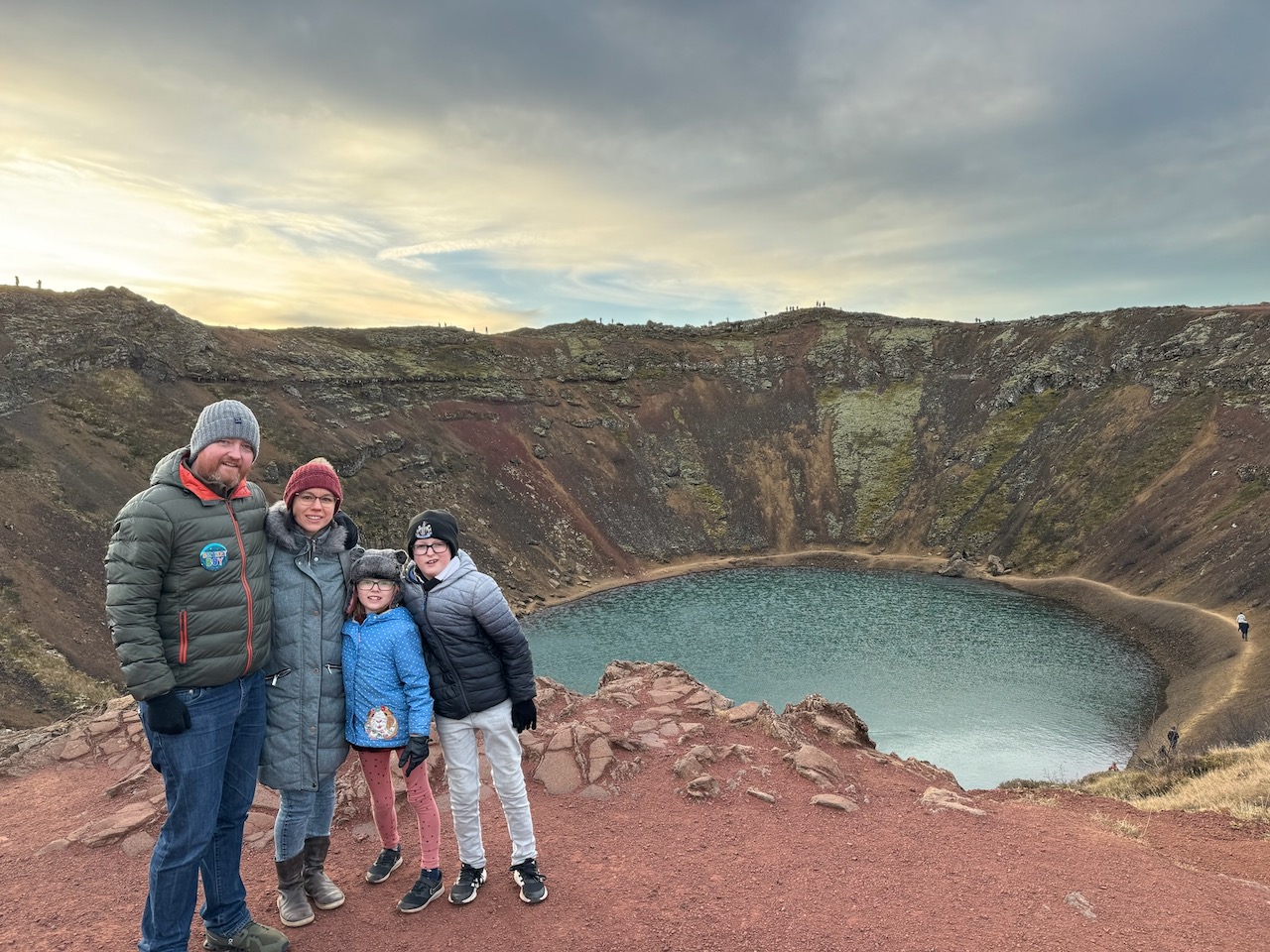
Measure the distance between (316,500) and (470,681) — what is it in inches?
86.4

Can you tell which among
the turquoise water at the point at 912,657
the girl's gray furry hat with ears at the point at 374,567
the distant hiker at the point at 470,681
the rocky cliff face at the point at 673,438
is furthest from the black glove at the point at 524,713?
the rocky cliff face at the point at 673,438

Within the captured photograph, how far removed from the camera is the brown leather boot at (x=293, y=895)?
6.27 metres

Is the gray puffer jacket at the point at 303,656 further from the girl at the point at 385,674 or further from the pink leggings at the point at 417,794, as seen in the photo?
the pink leggings at the point at 417,794

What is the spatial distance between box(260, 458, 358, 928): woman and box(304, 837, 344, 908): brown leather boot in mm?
143

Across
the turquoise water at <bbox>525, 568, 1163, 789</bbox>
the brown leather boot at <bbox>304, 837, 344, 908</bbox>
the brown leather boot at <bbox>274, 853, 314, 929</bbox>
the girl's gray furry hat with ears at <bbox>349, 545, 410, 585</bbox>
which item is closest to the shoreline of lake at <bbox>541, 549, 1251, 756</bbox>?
the turquoise water at <bbox>525, 568, 1163, 789</bbox>

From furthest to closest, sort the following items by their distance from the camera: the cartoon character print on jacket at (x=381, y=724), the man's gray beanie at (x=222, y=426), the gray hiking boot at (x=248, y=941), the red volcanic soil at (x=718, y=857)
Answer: the red volcanic soil at (x=718, y=857) < the cartoon character print on jacket at (x=381, y=724) < the gray hiking boot at (x=248, y=941) < the man's gray beanie at (x=222, y=426)

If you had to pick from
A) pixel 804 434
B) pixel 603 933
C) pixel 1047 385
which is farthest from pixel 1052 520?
pixel 603 933

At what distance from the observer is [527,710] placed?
6660mm

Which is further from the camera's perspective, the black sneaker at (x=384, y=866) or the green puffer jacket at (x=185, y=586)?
the black sneaker at (x=384, y=866)

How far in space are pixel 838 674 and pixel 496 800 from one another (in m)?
28.1

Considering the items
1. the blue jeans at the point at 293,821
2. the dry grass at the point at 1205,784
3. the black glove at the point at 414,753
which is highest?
the black glove at the point at 414,753

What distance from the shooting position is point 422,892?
651cm

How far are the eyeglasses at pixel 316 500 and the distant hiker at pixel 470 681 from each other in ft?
2.44

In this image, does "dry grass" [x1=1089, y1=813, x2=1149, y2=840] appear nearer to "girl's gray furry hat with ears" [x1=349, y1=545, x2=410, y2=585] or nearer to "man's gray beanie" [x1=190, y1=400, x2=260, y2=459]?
"girl's gray furry hat with ears" [x1=349, y1=545, x2=410, y2=585]
